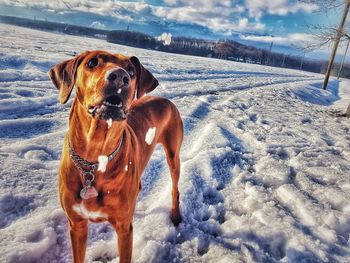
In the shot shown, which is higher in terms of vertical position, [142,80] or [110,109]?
[142,80]

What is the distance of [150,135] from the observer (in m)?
2.69

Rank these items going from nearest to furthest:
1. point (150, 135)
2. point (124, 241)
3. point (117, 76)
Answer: point (117, 76) < point (124, 241) < point (150, 135)

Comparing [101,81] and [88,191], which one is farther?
[88,191]

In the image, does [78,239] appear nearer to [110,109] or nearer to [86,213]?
[86,213]

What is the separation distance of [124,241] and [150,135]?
1000 millimetres

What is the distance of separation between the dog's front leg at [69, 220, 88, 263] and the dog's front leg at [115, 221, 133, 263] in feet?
0.85

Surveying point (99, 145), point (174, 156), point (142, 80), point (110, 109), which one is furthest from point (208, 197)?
point (110, 109)

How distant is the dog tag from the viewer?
5.97 feet

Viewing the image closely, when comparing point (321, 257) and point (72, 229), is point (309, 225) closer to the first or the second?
point (321, 257)

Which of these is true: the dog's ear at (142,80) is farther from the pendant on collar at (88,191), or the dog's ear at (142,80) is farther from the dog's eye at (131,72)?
the pendant on collar at (88,191)

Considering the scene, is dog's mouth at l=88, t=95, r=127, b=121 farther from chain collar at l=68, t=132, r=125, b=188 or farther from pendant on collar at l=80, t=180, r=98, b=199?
pendant on collar at l=80, t=180, r=98, b=199

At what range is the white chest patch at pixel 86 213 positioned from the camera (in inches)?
74.2

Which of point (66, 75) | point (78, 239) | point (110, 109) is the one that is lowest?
point (78, 239)

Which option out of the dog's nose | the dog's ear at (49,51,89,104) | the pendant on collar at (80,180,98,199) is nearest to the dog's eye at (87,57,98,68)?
the dog's ear at (49,51,89,104)
